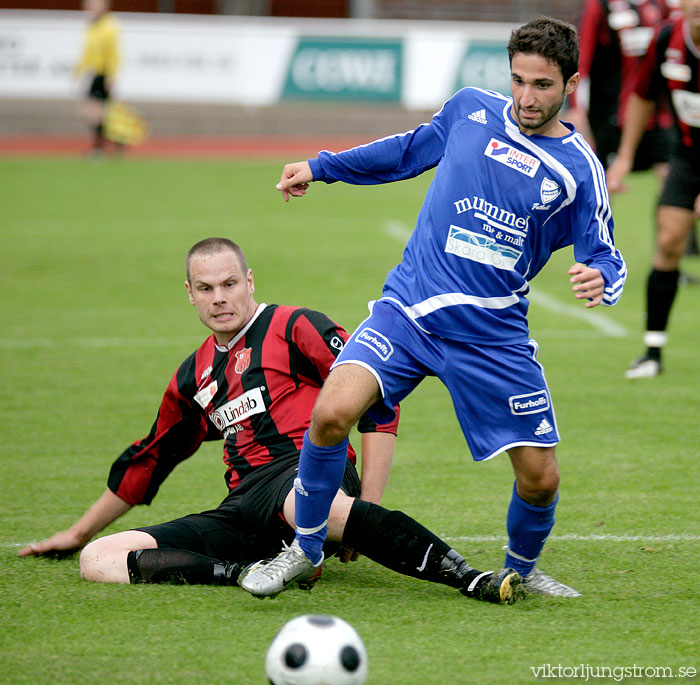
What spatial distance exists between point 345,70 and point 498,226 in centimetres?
1862

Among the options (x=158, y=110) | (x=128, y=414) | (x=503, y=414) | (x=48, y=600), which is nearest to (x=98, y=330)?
(x=128, y=414)

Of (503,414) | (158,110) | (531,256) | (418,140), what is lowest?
(158,110)

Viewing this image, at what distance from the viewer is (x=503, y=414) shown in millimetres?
3523

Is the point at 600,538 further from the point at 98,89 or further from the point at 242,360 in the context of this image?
the point at 98,89

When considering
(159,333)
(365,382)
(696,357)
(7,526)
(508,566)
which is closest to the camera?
(365,382)

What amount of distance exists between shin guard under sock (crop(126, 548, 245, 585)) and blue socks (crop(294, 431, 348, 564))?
0.31 m

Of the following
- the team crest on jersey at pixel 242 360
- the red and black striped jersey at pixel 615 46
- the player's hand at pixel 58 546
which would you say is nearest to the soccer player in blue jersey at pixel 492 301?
the team crest on jersey at pixel 242 360

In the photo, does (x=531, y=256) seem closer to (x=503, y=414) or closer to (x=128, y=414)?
(x=503, y=414)

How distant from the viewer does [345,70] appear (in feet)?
70.7

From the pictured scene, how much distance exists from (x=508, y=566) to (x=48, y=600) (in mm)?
1492

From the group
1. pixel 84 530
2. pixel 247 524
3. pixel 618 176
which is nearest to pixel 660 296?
pixel 618 176

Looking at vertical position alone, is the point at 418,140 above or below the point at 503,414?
above

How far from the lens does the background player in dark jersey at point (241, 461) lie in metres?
3.71

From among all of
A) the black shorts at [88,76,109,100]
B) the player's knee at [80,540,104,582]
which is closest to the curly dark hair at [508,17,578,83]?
the player's knee at [80,540,104,582]
